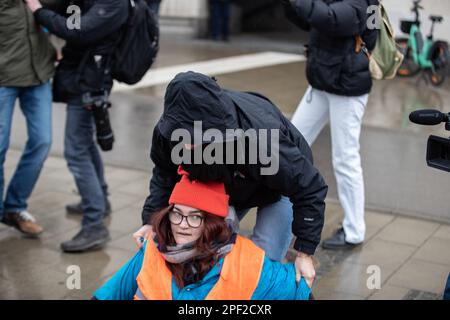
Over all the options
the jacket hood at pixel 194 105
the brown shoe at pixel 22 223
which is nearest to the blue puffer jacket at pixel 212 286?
the jacket hood at pixel 194 105

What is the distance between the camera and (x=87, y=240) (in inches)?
199

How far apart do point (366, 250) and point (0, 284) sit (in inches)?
89.1

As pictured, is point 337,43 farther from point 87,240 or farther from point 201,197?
point 201,197

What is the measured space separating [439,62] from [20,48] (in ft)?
23.4

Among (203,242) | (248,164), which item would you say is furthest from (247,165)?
(203,242)

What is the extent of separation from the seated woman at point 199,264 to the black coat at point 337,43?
1.93 meters

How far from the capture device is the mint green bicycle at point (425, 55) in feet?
35.0

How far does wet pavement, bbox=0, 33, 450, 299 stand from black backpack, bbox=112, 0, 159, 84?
3.66 feet

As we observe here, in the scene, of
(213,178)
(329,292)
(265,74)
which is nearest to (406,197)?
(329,292)

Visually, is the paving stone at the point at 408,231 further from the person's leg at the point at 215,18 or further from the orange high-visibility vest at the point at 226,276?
the person's leg at the point at 215,18

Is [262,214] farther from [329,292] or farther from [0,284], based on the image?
[0,284]

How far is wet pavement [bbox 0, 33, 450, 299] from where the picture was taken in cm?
461

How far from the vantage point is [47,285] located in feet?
15.0

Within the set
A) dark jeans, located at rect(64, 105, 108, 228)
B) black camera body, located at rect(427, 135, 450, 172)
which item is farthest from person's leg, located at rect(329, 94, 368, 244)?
black camera body, located at rect(427, 135, 450, 172)
